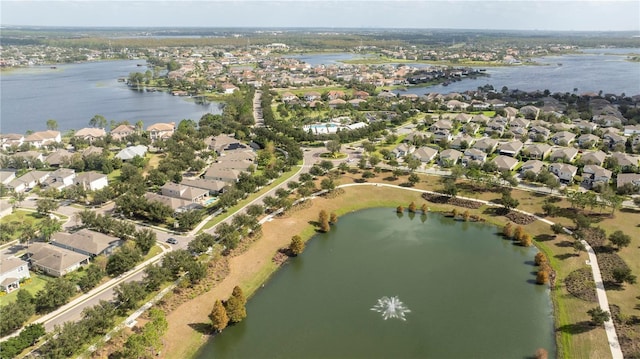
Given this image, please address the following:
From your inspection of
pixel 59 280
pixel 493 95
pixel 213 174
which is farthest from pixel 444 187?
pixel 493 95

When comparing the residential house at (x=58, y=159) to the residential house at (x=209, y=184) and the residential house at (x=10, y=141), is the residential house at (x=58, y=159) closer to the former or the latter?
the residential house at (x=10, y=141)

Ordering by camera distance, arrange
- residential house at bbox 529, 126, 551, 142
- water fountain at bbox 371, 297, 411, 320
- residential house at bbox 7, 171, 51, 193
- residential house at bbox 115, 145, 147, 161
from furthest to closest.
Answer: residential house at bbox 529, 126, 551, 142
residential house at bbox 115, 145, 147, 161
residential house at bbox 7, 171, 51, 193
water fountain at bbox 371, 297, 411, 320

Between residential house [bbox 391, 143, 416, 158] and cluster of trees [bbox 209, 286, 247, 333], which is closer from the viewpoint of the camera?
cluster of trees [bbox 209, 286, 247, 333]

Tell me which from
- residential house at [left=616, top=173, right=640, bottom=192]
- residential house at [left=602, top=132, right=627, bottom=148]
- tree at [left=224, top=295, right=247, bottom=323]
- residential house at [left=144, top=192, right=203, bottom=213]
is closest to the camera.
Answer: tree at [left=224, top=295, right=247, bottom=323]

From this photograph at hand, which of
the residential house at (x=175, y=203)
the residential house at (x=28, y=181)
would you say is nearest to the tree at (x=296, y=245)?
the residential house at (x=175, y=203)

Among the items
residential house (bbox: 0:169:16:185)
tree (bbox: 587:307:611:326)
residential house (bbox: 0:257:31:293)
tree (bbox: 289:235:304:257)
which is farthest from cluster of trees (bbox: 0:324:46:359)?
tree (bbox: 587:307:611:326)

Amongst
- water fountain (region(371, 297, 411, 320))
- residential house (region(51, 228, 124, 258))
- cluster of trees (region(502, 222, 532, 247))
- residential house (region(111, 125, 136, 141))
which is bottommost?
water fountain (region(371, 297, 411, 320))

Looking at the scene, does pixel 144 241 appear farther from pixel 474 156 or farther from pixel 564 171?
pixel 564 171

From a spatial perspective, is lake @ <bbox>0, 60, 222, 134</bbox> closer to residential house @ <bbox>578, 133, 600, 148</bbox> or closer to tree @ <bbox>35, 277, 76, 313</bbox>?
tree @ <bbox>35, 277, 76, 313</bbox>

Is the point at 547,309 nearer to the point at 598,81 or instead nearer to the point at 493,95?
the point at 493,95
